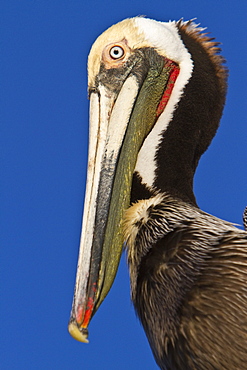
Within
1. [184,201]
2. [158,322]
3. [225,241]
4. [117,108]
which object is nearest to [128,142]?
[117,108]

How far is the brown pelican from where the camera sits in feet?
10.5

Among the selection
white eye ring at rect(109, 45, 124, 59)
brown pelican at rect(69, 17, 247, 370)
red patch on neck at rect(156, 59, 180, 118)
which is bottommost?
brown pelican at rect(69, 17, 247, 370)

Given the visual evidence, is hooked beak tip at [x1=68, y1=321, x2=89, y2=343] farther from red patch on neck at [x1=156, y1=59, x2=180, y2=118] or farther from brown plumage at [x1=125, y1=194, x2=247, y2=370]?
red patch on neck at [x1=156, y1=59, x2=180, y2=118]

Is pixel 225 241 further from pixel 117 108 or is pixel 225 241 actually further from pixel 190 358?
pixel 117 108

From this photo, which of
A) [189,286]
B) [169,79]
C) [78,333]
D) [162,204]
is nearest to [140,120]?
[169,79]

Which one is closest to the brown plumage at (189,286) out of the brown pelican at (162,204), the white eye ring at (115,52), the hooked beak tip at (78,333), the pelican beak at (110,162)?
the brown pelican at (162,204)

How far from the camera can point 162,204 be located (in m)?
3.72

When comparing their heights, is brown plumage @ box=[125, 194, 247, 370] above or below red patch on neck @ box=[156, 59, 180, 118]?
below

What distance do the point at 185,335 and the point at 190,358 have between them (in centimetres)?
11

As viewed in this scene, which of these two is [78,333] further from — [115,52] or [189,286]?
[115,52]

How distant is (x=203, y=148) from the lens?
411cm

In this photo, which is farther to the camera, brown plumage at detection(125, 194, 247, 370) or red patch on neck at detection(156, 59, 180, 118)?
red patch on neck at detection(156, 59, 180, 118)

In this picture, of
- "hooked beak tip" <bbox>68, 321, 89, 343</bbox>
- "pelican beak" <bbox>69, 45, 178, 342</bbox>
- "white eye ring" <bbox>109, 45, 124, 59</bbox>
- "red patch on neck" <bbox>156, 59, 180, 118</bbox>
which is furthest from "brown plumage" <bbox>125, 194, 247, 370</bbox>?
"white eye ring" <bbox>109, 45, 124, 59</bbox>

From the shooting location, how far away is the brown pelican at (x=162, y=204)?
10.5ft
